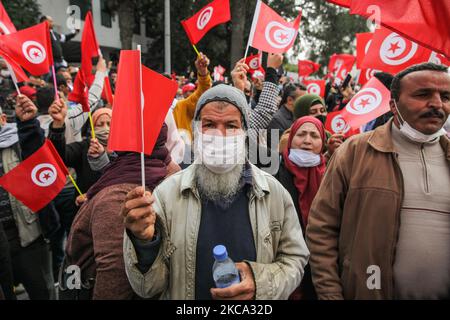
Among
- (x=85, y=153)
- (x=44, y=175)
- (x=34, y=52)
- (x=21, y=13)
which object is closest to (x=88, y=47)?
(x=34, y=52)

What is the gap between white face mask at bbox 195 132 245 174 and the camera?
192 centimetres

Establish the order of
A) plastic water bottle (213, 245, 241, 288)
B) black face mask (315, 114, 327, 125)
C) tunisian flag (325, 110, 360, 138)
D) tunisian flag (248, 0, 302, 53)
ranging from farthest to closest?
black face mask (315, 114, 327, 125), tunisian flag (248, 0, 302, 53), tunisian flag (325, 110, 360, 138), plastic water bottle (213, 245, 241, 288)

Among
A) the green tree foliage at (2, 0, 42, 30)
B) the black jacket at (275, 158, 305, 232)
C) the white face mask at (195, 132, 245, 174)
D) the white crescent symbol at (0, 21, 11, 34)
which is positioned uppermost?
the green tree foliage at (2, 0, 42, 30)

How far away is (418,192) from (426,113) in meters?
0.41

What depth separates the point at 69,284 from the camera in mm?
2176

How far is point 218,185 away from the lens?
6.22ft

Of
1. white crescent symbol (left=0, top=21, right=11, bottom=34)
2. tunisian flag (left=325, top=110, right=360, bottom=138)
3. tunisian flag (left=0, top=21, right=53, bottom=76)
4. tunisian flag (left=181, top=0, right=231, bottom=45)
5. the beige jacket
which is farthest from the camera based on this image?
tunisian flag (left=181, top=0, right=231, bottom=45)

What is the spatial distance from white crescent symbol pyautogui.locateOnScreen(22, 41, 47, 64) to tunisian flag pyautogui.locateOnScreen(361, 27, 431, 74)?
3.15 m

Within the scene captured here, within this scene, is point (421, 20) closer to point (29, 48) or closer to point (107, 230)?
point (107, 230)

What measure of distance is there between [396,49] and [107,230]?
9.77ft

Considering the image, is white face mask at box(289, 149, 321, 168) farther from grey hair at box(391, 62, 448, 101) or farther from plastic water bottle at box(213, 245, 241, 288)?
plastic water bottle at box(213, 245, 241, 288)

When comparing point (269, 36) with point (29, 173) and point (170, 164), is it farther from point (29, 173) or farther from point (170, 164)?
point (29, 173)

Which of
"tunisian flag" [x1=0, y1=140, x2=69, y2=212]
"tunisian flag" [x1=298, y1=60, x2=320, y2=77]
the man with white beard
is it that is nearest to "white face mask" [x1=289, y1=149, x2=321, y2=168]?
the man with white beard

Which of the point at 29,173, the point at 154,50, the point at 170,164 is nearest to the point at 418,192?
the point at 170,164
